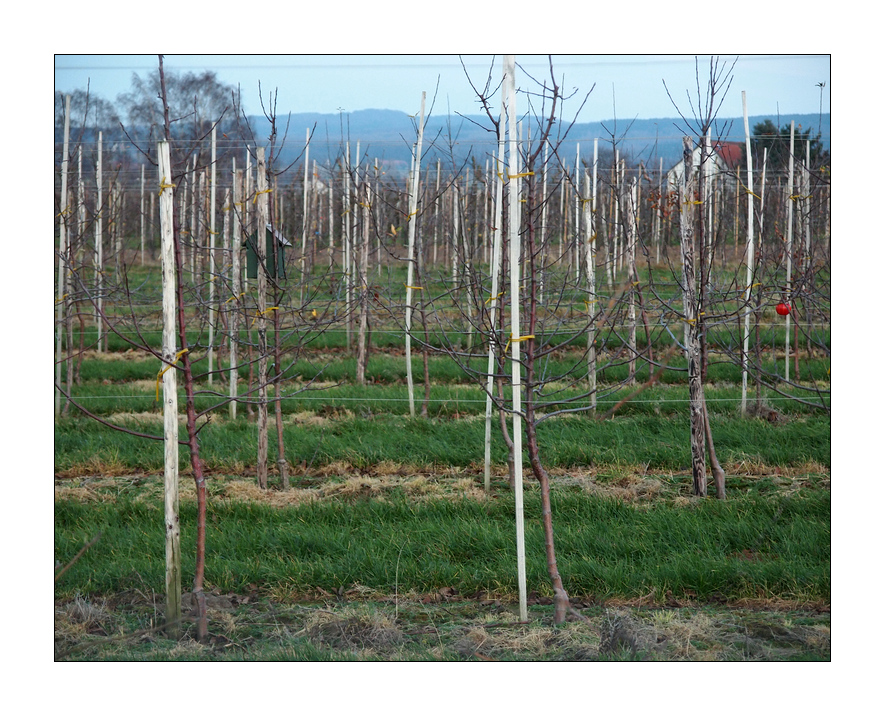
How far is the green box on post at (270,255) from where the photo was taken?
4633 millimetres

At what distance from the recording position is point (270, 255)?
16.0ft

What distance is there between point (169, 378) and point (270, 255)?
1959 millimetres

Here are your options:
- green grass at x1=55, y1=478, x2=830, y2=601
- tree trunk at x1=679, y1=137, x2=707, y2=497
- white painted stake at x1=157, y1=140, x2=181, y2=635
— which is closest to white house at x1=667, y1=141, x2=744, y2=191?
tree trunk at x1=679, y1=137, x2=707, y2=497

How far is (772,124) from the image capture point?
21.5 ft

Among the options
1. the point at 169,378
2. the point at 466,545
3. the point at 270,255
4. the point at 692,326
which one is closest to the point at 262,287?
the point at 270,255

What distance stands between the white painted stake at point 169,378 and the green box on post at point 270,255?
148cm

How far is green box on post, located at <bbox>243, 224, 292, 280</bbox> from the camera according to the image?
4.63m

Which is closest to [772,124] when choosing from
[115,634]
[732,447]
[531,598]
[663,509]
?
[732,447]

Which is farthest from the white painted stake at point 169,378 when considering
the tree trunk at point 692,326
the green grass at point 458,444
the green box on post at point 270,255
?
the tree trunk at point 692,326

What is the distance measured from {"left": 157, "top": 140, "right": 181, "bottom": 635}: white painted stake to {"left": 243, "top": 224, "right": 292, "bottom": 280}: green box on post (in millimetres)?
1483

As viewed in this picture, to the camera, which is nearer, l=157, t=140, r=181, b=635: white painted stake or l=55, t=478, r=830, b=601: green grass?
l=157, t=140, r=181, b=635: white painted stake

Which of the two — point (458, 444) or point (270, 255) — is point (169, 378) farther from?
point (458, 444)

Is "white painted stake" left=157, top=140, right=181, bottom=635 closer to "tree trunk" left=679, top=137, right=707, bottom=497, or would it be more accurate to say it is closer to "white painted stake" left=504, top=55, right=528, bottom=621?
"white painted stake" left=504, top=55, right=528, bottom=621

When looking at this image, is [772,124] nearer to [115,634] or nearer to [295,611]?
[295,611]
